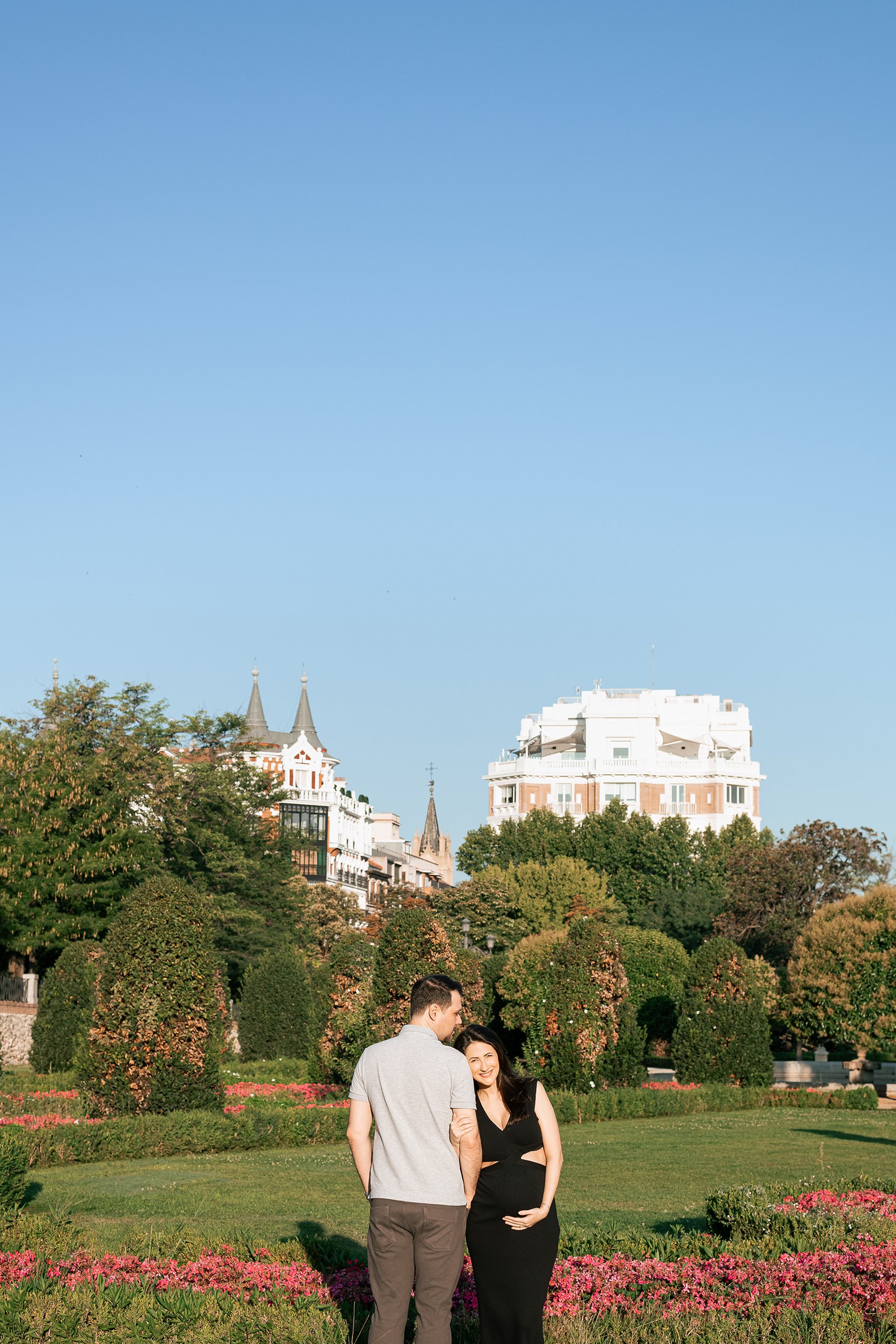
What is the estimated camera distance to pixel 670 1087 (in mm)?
24859

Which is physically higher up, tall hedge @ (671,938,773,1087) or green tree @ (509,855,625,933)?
green tree @ (509,855,625,933)

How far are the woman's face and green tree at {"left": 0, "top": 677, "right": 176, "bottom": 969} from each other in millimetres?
30200

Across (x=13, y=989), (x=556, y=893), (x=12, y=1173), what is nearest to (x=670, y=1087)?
(x=12, y=1173)

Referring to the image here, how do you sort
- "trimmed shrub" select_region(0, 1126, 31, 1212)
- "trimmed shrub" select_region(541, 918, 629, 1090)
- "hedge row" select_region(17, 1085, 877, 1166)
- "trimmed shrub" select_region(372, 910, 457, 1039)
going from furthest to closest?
"trimmed shrub" select_region(541, 918, 629, 1090)
"trimmed shrub" select_region(372, 910, 457, 1039)
"hedge row" select_region(17, 1085, 877, 1166)
"trimmed shrub" select_region(0, 1126, 31, 1212)

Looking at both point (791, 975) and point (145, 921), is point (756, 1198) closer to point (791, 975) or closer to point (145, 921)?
point (145, 921)

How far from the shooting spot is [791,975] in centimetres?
3133

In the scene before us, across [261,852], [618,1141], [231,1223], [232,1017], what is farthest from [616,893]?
[231,1223]

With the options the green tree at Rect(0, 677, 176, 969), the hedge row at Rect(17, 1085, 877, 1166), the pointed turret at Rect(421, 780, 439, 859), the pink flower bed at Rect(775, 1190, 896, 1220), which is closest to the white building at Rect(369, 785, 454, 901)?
the pointed turret at Rect(421, 780, 439, 859)

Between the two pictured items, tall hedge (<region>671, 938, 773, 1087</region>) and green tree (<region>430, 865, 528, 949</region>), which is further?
green tree (<region>430, 865, 528, 949</region>)

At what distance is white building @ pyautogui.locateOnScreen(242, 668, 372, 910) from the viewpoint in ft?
295

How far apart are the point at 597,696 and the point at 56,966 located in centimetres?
7572

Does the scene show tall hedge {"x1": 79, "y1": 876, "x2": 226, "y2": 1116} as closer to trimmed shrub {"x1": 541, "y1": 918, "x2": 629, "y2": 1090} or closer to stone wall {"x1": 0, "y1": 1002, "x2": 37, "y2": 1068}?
trimmed shrub {"x1": 541, "y1": 918, "x2": 629, "y2": 1090}

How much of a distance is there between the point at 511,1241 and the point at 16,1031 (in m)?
30.0

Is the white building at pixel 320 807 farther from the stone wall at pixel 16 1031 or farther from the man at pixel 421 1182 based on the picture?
the man at pixel 421 1182
